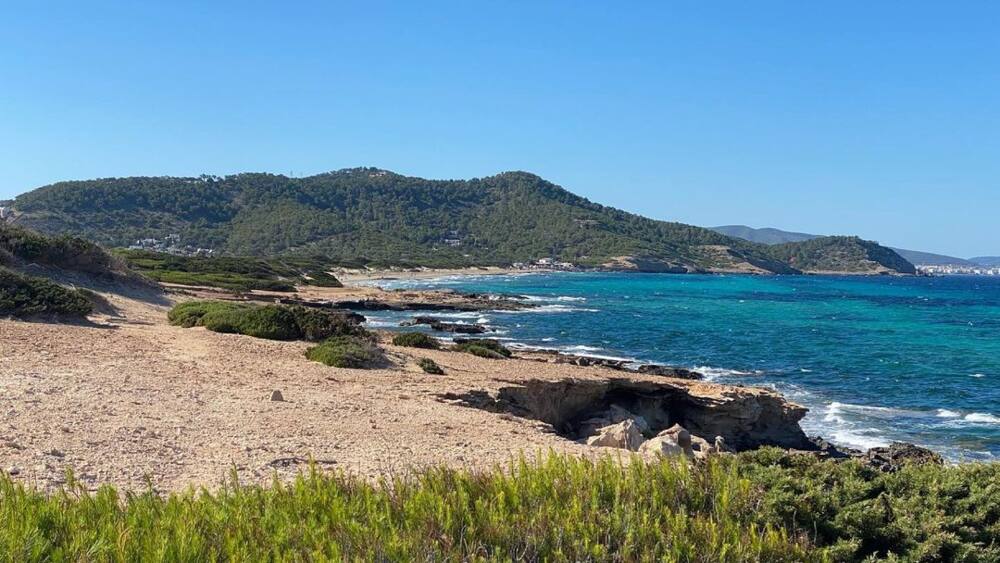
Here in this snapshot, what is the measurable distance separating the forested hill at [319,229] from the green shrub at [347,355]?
97.2 m

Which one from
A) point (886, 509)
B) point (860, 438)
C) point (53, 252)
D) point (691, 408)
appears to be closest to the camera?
point (886, 509)

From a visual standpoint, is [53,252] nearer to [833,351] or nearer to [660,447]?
[660,447]

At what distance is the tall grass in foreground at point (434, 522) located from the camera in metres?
4.35

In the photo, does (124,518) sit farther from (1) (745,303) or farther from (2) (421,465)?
(1) (745,303)

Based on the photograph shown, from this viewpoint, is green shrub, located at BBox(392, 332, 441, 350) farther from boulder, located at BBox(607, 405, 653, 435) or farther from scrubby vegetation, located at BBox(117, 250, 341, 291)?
scrubby vegetation, located at BBox(117, 250, 341, 291)

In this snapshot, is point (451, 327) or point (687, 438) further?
point (451, 327)

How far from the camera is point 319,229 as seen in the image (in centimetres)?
15725

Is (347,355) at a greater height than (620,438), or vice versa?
(347,355)

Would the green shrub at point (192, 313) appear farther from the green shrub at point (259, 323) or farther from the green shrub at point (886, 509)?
the green shrub at point (886, 509)

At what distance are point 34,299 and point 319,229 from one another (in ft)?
462

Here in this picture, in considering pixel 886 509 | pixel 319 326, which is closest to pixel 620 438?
pixel 886 509

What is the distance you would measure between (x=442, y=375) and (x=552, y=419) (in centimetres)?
279

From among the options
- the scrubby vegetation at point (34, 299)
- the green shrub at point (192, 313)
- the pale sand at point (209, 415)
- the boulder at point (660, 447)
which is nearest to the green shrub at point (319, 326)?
the green shrub at point (192, 313)

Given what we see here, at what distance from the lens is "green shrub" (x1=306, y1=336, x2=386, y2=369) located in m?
17.2
